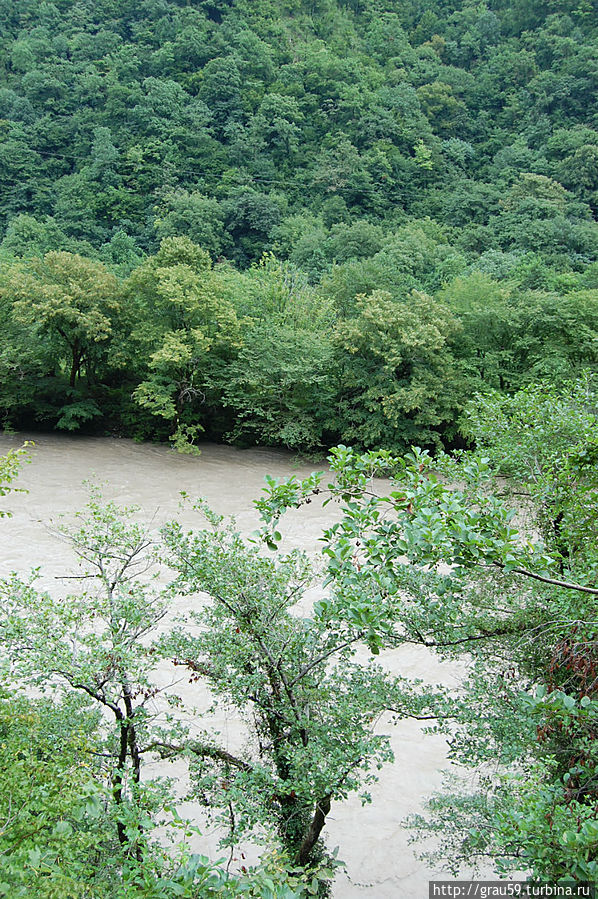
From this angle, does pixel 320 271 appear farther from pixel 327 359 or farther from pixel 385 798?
pixel 385 798

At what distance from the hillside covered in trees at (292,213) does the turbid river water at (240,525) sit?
1069mm

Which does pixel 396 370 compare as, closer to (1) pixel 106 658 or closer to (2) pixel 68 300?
(2) pixel 68 300

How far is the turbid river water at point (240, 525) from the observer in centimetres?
579

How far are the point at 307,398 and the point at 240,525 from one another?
20.5 ft

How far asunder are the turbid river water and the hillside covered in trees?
107 cm

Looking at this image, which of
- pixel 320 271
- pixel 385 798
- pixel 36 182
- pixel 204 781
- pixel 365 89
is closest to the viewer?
pixel 204 781

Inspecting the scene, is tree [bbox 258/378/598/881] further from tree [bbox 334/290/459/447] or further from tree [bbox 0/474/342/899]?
tree [bbox 334/290/459/447]

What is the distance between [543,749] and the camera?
4336 mm

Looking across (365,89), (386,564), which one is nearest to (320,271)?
(365,89)

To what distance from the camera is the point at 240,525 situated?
46.5 ft

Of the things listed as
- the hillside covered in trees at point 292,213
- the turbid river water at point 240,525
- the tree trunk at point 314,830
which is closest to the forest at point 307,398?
the tree trunk at point 314,830

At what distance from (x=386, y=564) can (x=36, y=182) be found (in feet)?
157

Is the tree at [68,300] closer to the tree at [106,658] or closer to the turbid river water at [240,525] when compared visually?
the turbid river water at [240,525]

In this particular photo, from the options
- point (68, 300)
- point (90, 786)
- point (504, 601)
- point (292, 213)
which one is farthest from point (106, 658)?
point (292, 213)
